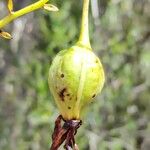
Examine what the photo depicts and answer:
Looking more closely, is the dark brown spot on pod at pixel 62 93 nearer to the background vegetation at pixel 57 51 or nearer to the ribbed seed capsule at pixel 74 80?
the ribbed seed capsule at pixel 74 80

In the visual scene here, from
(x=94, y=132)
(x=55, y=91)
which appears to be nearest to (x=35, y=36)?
(x=94, y=132)

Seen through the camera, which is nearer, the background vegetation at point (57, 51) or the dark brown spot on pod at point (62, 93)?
the dark brown spot on pod at point (62, 93)

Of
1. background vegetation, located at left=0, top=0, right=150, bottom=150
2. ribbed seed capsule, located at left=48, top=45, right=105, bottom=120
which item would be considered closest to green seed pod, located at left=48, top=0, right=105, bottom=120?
ribbed seed capsule, located at left=48, top=45, right=105, bottom=120

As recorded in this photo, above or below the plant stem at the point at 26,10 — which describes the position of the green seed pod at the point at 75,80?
below

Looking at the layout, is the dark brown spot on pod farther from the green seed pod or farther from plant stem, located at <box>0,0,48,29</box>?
plant stem, located at <box>0,0,48,29</box>

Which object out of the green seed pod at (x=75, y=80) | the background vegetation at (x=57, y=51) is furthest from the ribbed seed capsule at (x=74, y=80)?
the background vegetation at (x=57, y=51)

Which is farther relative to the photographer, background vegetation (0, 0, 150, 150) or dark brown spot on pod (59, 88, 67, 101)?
background vegetation (0, 0, 150, 150)

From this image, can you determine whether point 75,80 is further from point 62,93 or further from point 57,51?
point 57,51
